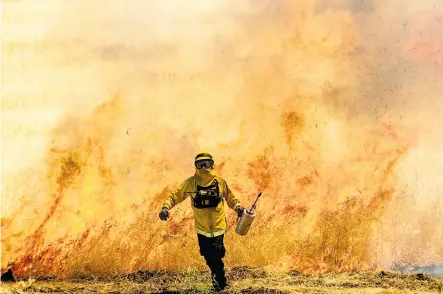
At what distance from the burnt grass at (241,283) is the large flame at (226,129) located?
0.46 metres

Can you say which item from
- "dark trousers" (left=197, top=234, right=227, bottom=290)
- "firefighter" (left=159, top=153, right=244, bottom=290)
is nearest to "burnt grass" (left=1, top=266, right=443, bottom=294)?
"dark trousers" (left=197, top=234, right=227, bottom=290)

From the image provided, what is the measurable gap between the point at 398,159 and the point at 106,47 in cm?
675

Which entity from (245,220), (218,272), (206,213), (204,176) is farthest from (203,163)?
(218,272)

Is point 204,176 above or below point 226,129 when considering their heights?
below

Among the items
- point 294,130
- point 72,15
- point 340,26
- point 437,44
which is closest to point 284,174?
point 294,130

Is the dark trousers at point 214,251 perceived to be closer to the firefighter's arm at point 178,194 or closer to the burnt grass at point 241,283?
the burnt grass at point 241,283

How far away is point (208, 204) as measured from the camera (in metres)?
8.80

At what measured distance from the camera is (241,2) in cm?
1335

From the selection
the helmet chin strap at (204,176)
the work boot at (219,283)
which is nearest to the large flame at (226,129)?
the work boot at (219,283)

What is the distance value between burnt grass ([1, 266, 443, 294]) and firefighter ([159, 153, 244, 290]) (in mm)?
813

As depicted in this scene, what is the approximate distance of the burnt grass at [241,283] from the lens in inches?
375

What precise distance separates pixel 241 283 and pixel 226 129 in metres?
3.76

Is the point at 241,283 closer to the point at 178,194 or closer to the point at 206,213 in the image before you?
the point at 206,213

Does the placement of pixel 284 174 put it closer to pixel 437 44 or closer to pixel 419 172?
pixel 419 172
